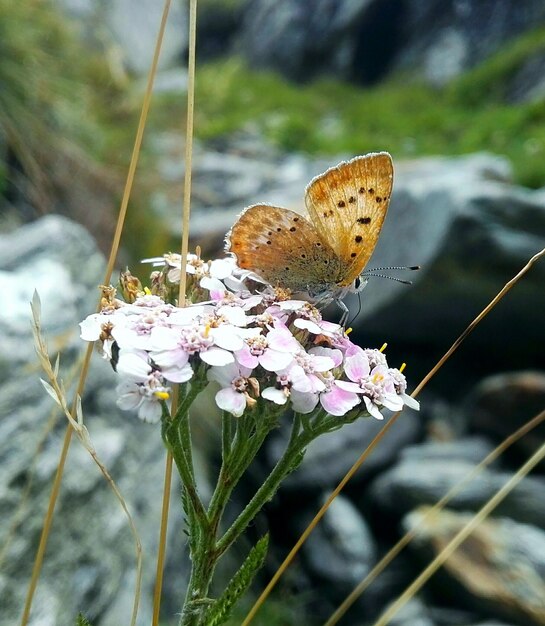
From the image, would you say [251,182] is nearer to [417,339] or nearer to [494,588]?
[417,339]

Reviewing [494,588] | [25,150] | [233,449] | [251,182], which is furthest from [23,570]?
[251,182]

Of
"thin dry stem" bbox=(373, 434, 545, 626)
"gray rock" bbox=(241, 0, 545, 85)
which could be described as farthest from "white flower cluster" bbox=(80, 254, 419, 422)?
"gray rock" bbox=(241, 0, 545, 85)

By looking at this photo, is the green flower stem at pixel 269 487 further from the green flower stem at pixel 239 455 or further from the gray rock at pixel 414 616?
the gray rock at pixel 414 616

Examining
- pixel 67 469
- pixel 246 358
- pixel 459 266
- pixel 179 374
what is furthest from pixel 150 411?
pixel 459 266

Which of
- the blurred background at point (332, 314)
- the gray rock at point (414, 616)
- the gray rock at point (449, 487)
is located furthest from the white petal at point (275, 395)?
the gray rock at point (449, 487)

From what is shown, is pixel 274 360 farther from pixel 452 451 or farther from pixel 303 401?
pixel 452 451

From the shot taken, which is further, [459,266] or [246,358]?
[459,266]

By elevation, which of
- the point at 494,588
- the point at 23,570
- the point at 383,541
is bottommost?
the point at 23,570
